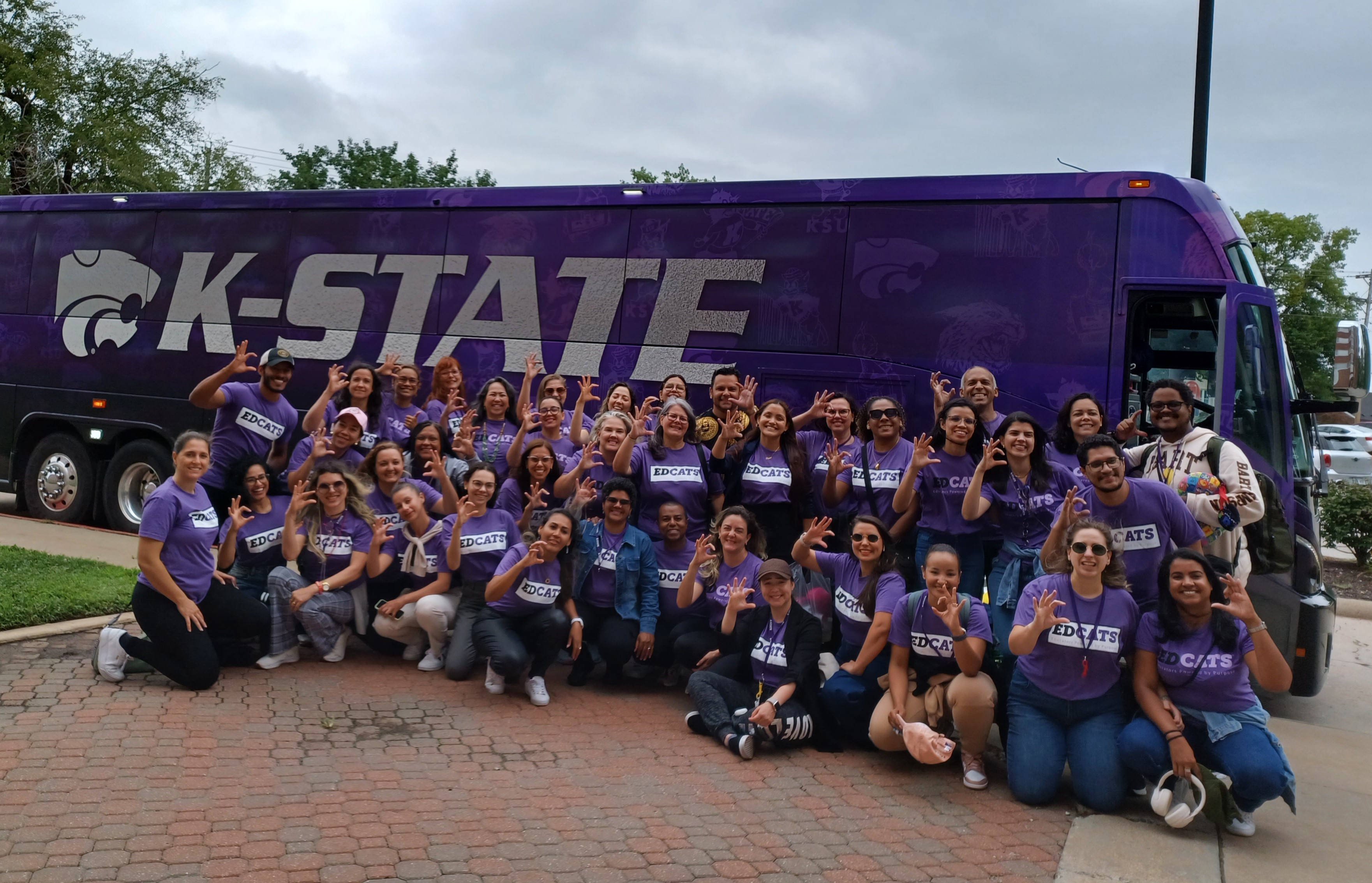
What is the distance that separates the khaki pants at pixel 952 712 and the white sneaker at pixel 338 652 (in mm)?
3279

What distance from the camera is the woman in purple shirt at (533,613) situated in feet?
20.5

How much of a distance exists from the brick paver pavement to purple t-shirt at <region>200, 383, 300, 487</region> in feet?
5.54

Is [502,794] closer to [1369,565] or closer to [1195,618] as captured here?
Answer: [1195,618]

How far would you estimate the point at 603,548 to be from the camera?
21.8 feet

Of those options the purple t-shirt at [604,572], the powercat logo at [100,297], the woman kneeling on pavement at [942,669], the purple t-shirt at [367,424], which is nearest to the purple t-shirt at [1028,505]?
the woman kneeling on pavement at [942,669]

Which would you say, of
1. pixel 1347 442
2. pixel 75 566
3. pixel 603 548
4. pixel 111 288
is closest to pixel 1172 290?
pixel 603 548

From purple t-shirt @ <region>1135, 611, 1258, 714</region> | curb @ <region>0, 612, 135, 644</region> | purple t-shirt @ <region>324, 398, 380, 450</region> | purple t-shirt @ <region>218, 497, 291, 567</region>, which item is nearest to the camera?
purple t-shirt @ <region>1135, 611, 1258, 714</region>

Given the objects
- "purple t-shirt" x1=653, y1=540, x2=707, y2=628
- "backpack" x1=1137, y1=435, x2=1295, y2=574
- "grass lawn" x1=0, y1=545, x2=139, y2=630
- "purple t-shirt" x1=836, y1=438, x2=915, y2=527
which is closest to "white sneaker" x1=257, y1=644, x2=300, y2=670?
"grass lawn" x1=0, y1=545, x2=139, y2=630

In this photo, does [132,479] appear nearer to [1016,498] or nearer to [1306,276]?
[1016,498]

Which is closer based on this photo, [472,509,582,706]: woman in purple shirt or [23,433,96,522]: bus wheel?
[472,509,582,706]: woman in purple shirt

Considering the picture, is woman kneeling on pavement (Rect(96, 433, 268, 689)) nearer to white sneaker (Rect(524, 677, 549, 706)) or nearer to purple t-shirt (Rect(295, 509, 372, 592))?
purple t-shirt (Rect(295, 509, 372, 592))

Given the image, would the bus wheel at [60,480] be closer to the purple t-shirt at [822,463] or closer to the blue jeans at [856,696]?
the purple t-shirt at [822,463]

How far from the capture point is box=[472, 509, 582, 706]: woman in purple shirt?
6.24 meters

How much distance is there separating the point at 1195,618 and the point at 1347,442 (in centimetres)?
2461
